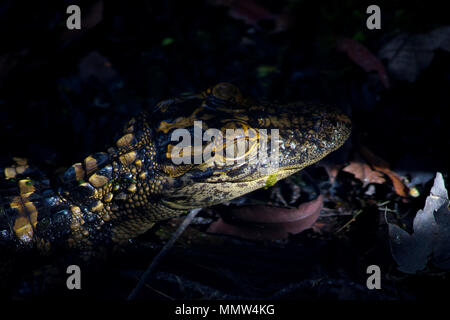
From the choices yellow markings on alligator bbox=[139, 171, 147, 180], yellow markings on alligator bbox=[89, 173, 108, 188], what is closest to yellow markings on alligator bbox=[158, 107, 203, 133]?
yellow markings on alligator bbox=[139, 171, 147, 180]

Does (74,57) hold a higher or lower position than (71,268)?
higher

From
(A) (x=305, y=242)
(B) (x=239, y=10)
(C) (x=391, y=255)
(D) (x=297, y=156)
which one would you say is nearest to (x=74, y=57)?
(B) (x=239, y=10)

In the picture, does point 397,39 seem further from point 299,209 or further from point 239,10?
point 299,209

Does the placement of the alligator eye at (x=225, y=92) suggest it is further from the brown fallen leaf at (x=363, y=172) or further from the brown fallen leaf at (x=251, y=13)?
the brown fallen leaf at (x=251, y=13)

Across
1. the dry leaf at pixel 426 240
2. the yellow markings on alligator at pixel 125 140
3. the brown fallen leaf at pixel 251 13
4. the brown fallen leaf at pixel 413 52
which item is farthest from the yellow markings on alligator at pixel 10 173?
the brown fallen leaf at pixel 413 52

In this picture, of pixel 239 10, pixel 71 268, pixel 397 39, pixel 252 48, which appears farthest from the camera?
pixel 252 48
